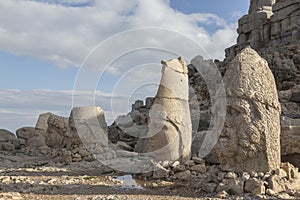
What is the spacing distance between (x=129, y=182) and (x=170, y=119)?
2421 millimetres

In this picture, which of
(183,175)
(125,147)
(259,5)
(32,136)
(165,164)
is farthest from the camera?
→ (259,5)

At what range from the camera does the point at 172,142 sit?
10.3 m

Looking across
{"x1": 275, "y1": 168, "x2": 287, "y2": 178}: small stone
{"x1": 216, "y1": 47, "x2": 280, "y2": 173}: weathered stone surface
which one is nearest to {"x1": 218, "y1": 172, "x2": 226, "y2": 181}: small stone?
{"x1": 216, "y1": 47, "x2": 280, "y2": 173}: weathered stone surface

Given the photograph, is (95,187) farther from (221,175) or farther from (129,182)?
(221,175)

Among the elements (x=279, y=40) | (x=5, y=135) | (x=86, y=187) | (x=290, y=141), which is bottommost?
(x=86, y=187)

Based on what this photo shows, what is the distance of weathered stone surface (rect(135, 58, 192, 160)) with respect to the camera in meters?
10.3

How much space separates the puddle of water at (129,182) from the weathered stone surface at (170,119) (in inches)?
52.2

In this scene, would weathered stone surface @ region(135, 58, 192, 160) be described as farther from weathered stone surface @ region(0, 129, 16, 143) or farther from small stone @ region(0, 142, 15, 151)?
weathered stone surface @ region(0, 129, 16, 143)

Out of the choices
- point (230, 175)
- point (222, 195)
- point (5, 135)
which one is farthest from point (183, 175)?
point (5, 135)

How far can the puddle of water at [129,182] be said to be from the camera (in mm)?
7980

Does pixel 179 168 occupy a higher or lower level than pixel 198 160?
lower

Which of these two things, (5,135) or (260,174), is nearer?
(260,174)

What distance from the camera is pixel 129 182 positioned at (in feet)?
28.6

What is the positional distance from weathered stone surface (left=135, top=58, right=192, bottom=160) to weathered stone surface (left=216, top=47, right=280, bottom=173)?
299cm
